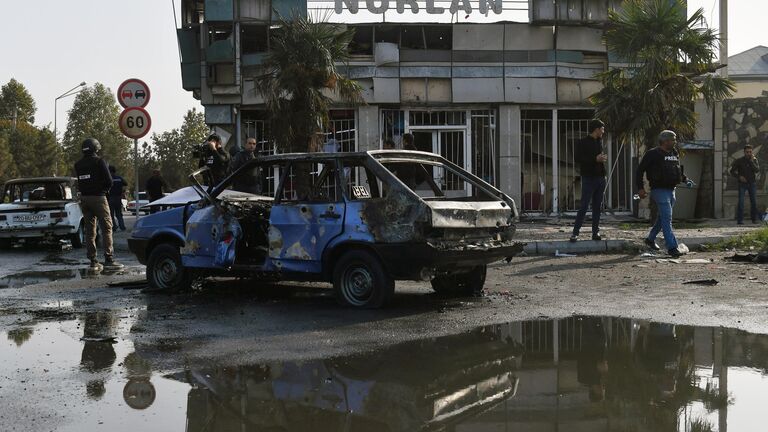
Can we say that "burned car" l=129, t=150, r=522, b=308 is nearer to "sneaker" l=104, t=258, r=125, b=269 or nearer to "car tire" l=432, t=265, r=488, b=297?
"car tire" l=432, t=265, r=488, b=297

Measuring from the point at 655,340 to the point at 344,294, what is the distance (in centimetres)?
305

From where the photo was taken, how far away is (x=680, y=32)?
53.3ft

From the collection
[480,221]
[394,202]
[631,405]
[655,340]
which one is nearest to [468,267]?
[480,221]

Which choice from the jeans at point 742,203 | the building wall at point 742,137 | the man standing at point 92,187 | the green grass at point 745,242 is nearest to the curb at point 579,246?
the green grass at point 745,242

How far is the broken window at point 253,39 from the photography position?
20656mm

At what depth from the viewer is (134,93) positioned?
51.2 ft

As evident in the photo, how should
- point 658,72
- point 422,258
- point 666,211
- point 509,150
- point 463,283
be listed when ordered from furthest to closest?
point 509,150 < point 658,72 < point 666,211 < point 463,283 < point 422,258

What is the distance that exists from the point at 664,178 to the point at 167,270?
→ 7194mm

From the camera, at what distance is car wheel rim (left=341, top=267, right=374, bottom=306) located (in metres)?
7.71

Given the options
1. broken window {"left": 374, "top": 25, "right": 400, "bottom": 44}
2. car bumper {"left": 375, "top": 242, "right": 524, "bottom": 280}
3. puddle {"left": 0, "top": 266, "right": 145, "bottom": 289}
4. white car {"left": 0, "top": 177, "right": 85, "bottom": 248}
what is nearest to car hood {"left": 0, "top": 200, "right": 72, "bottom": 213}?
white car {"left": 0, "top": 177, "right": 85, "bottom": 248}

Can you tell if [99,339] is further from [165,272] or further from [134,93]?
[134,93]

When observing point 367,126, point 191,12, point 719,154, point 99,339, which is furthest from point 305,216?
point 719,154

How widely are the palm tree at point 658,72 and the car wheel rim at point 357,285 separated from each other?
984cm

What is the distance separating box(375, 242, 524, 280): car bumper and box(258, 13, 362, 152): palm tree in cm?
962
